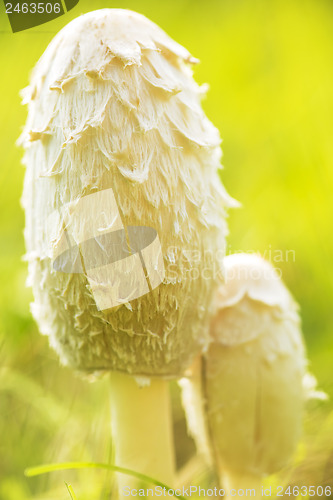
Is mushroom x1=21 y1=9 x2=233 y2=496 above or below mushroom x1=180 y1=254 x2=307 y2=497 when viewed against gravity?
above

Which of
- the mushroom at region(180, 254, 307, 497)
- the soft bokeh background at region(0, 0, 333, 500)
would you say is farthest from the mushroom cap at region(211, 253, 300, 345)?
the soft bokeh background at region(0, 0, 333, 500)

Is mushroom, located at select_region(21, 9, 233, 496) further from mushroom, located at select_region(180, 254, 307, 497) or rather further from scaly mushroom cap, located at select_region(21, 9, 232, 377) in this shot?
mushroom, located at select_region(180, 254, 307, 497)

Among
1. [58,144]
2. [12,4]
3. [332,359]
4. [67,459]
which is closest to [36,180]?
[58,144]

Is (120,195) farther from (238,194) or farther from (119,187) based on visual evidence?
(238,194)

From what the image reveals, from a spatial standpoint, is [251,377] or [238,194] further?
[238,194]

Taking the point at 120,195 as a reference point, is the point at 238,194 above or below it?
below

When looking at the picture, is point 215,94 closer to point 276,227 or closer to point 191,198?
point 276,227

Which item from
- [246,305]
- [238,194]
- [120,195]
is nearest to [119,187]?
[120,195]
